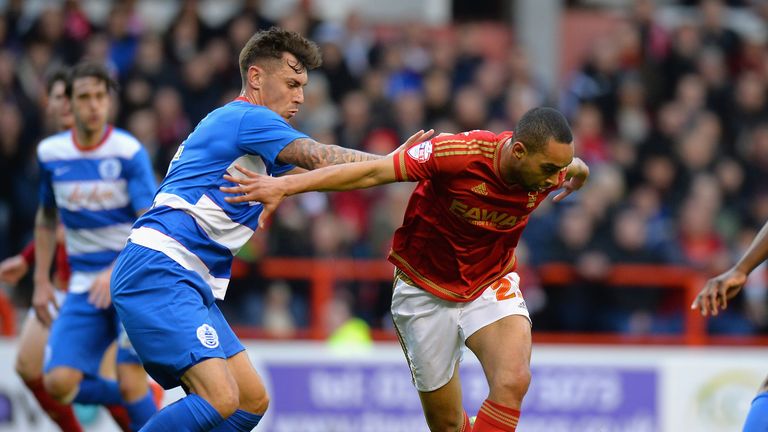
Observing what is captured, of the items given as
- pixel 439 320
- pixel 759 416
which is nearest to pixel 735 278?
pixel 759 416

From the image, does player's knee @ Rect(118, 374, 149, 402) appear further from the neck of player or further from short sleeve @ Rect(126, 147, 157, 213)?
the neck of player

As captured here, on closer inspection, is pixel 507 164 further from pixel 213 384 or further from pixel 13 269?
pixel 13 269

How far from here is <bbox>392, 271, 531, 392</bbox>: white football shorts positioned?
6723 millimetres

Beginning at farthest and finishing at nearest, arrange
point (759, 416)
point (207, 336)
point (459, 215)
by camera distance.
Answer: point (459, 215) → point (207, 336) → point (759, 416)

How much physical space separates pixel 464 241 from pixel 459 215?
0.19 metres

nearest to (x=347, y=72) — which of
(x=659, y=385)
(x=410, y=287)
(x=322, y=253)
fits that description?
(x=322, y=253)

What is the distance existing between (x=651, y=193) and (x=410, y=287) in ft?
24.3

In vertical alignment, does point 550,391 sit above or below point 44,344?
below

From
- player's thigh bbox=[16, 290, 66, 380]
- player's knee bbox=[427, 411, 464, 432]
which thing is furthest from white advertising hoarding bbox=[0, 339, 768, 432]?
player's knee bbox=[427, 411, 464, 432]

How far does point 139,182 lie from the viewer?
7805 millimetres

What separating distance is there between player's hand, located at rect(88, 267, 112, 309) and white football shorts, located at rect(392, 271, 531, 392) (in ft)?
6.74

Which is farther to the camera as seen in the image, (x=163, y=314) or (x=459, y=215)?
(x=459, y=215)

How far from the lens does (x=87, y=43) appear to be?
12.9 meters

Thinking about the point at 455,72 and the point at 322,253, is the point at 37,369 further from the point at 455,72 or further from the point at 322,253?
the point at 455,72
